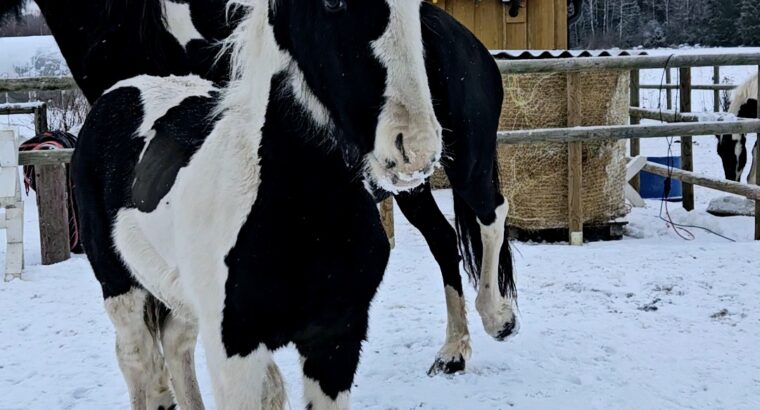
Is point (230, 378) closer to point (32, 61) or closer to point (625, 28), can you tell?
point (32, 61)

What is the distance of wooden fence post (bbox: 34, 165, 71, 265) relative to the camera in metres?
5.50

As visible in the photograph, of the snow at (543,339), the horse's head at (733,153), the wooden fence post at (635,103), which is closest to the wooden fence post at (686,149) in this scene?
the wooden fence post at (635,103)

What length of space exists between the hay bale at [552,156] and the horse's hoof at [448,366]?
2924 mm

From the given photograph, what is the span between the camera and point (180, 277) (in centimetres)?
192

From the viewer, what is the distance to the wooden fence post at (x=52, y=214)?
550cm

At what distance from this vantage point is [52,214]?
217 inches

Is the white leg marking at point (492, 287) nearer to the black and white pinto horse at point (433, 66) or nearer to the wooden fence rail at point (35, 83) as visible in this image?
the black and white pinto horse at point (433, 66)

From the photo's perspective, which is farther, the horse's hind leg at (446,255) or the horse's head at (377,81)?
the horse's hind leg at (446,255)

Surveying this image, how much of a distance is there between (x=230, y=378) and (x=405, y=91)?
2.64 ft

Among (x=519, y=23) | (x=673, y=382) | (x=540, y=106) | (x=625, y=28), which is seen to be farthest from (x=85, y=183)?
(x=625, y=28)

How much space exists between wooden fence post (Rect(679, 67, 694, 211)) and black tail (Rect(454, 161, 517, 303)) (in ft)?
14.3

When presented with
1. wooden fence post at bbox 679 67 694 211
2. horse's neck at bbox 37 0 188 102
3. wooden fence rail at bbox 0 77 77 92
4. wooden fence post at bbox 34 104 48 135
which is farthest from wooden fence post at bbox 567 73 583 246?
wooden fence post at bbox 34 104 48 135

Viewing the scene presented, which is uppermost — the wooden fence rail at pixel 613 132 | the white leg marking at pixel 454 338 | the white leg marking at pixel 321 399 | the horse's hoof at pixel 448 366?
the wooden fence rail at pixel 613 132

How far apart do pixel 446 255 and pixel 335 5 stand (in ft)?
7.11
